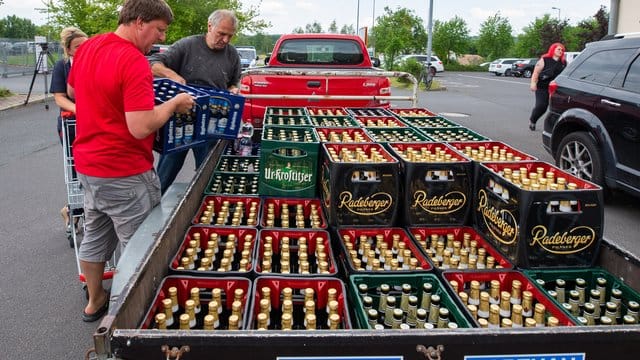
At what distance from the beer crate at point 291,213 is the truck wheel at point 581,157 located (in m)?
4.26

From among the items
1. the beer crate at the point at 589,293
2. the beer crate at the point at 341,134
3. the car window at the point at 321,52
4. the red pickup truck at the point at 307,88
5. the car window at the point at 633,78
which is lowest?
the beer crate at the point at 589,293

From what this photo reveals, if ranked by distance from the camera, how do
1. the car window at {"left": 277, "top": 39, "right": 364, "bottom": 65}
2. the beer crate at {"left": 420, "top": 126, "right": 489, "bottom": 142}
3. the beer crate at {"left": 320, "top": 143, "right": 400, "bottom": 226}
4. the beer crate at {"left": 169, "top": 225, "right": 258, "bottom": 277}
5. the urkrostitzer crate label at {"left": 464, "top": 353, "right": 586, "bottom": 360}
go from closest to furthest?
the urkrostitzer crate label at {"left": 464, "top": 353, "right": 586, "bottom": 360} < the beer crate at {"left": 169, "top": 225, "right": 258, "bottom": 277} < the beer crate at {"left": 320, "top": 143, "right": 400, "bottom": 226} < the beer crate at {"left": 420, "top": 126, "right": 489, "bottom": 142} < the car window at {"left": 277, "top": 39, "right": 364, "bottom": 65}

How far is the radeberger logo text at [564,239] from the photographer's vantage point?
287cm

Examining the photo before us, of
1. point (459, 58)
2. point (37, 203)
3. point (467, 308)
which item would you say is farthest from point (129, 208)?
point (459, 58)

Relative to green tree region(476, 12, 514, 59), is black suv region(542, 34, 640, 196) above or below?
below

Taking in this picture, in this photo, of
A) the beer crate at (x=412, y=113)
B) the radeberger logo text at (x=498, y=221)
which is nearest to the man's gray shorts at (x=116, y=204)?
the radeberger logo text at (x=498, y=221)

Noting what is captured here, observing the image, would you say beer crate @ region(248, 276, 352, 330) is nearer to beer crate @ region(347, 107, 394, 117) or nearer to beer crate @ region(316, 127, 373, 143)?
beer crate @ region(316, 127, 373, 143)

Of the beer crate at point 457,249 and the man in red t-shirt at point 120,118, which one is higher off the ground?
the man in red t-shirt at point 120,118

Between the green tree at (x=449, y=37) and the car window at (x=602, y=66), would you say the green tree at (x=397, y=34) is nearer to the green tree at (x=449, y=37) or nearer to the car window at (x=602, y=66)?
the green tree at (x=449, y=37)

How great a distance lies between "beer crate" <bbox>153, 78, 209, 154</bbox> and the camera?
386 centimetres

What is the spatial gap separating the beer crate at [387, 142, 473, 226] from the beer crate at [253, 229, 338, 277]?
0.57 metres

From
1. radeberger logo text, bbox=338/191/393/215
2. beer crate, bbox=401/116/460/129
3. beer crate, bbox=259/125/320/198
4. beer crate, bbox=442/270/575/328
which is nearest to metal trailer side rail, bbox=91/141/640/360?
beer crate, bbox=442/270/575/328

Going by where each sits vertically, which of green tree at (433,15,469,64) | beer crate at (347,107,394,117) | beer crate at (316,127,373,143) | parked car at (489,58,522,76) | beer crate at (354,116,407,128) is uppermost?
green tree at (433,15,469,64)

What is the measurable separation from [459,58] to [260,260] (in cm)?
7281
